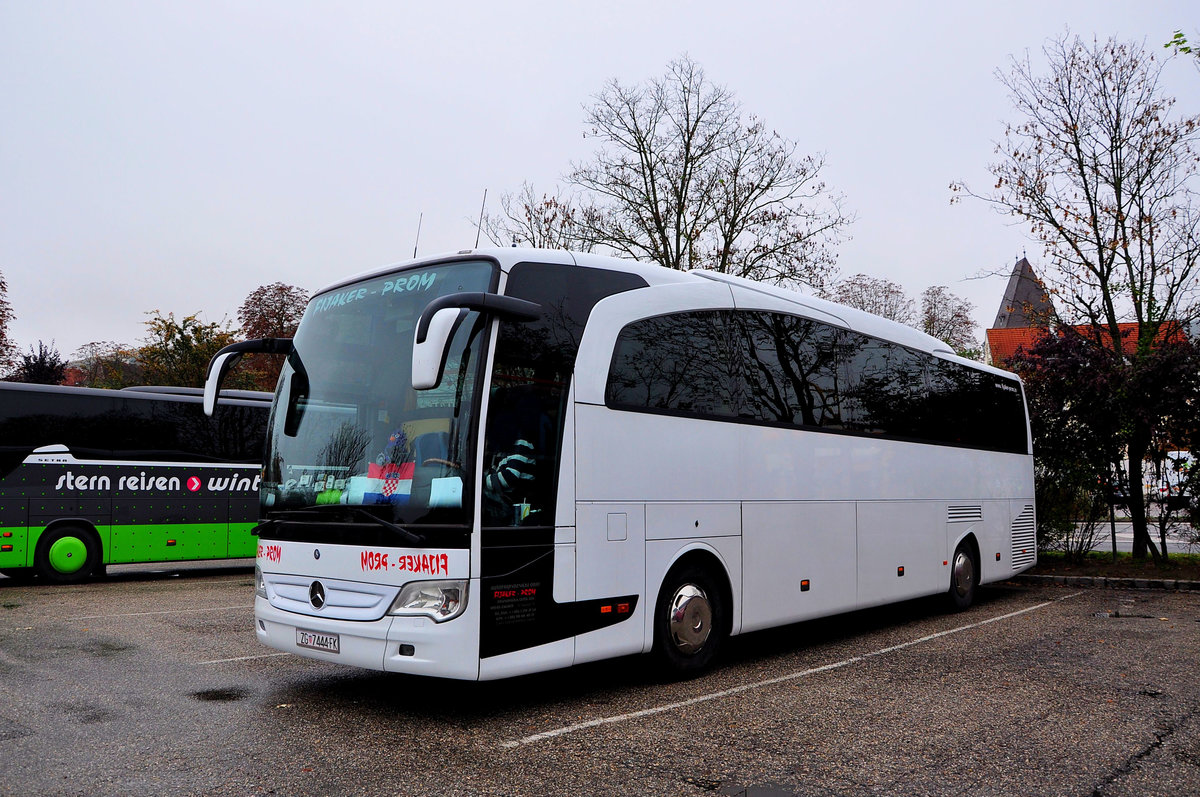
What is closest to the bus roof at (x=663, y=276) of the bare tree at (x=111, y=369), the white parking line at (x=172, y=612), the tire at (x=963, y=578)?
the tire at (x=963, y=578)

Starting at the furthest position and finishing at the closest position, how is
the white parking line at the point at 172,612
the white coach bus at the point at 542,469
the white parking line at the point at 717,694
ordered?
the white parking line at the point at 172,612
the white coach bus at the point at 542,469
the white parking line at the point at 717,694

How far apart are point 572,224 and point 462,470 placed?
847 inches

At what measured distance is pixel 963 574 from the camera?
12570 millimetres

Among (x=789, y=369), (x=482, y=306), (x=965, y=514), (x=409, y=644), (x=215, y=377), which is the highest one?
(x=482, y=306)

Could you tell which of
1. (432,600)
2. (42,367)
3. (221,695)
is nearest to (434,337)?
(432,600)

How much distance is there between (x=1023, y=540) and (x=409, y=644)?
11129 millimetres

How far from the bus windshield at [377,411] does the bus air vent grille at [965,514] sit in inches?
309

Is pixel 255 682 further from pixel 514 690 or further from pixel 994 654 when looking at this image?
pixel 994 654

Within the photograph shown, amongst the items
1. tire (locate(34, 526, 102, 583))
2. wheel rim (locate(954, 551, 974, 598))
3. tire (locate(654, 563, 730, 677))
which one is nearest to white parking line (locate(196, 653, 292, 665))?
tire (locate(654, 563, 730, 677))

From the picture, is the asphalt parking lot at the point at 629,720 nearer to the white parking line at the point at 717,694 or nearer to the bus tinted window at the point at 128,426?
the white parking line at the point at 717,694

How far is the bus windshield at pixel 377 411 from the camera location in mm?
6320

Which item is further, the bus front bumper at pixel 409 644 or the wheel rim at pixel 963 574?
the wheel rim at pixel 963 574

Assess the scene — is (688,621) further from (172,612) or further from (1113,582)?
(1113,582)

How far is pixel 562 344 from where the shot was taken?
6.99 meters
